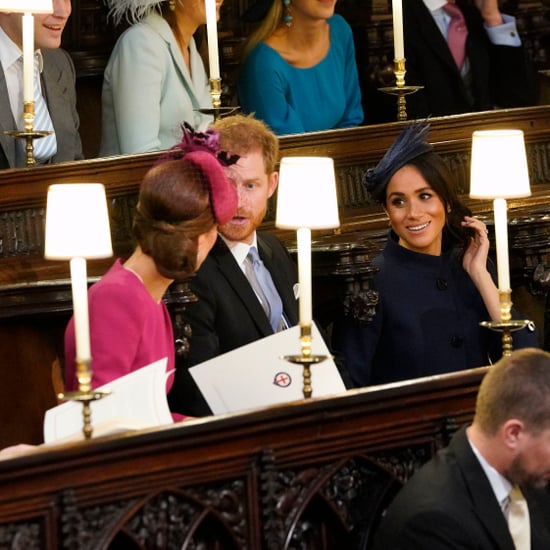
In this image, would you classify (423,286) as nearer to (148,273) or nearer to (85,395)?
(148,273)

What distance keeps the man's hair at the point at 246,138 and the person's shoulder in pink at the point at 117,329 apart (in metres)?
0.70

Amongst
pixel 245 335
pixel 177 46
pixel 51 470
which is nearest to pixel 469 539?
pixel 51 470

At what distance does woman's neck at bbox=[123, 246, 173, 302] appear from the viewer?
3951 millimetres

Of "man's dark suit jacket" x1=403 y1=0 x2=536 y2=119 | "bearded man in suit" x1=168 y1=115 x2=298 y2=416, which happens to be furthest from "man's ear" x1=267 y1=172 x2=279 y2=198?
"man's dark suit jacket" x1=403 y1=0 x2=536 y2=119

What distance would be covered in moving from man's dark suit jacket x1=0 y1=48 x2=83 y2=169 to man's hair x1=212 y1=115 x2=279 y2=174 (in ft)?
3.16

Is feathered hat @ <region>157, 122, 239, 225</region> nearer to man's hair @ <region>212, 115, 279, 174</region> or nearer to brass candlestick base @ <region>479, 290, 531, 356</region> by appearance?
man's hair @ <region>212, 115, 279, 174</region>

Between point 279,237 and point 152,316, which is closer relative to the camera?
point 152,316

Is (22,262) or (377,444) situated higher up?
(22,262)

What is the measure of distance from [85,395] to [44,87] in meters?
2.38

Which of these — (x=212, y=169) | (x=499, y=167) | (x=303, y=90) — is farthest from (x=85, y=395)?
(x=303, y=90)

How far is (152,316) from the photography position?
3928 millimetres

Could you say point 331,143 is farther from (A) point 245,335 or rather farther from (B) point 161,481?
(B) point 161,481

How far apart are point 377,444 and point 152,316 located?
1.99 ft

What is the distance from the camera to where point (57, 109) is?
5.62m
